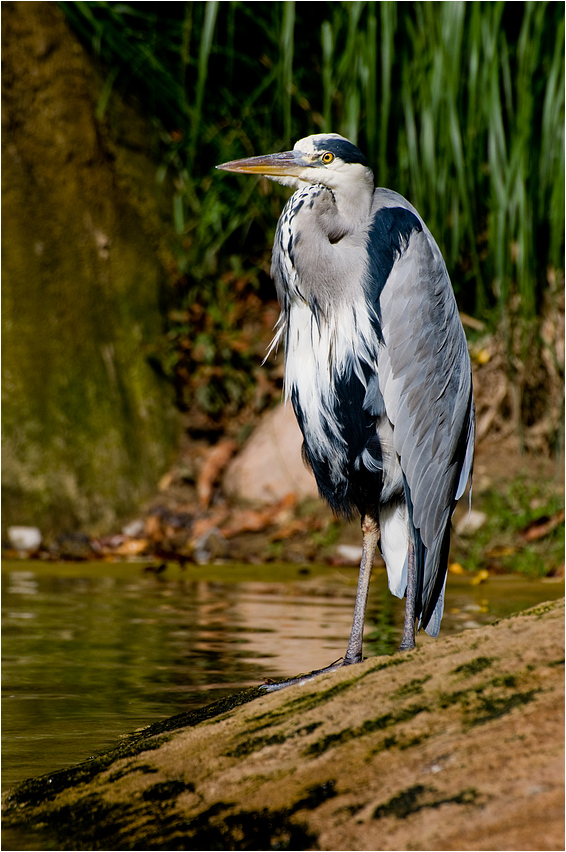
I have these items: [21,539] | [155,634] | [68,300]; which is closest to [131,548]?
[21,539]

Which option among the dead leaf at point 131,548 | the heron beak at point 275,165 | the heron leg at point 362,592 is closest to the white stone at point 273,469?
the dead leaf at point 131,548

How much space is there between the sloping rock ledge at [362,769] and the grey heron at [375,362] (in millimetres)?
738

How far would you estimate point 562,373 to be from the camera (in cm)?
600

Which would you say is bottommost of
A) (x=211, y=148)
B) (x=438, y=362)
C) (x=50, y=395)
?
(x=50, y=395)

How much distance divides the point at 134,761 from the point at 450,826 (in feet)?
2.89

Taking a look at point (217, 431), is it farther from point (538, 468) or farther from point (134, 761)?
point (134, 761)

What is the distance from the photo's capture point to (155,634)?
4.08m

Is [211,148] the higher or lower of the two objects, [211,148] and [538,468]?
the higher

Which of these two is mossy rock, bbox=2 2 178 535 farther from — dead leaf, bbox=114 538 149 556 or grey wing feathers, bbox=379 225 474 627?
grey wing feathers, bbox=379 225 474 627

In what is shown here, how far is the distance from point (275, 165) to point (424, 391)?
904 millimetres

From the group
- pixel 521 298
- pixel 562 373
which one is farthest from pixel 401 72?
pixel 562 373

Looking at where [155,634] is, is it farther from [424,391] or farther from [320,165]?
[320,165]

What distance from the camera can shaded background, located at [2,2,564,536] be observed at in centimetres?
579

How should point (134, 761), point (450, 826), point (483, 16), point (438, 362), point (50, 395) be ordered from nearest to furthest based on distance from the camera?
point (450, 826), point (134, 761), point (438, 362), point (483, 16), point (50, 395)
